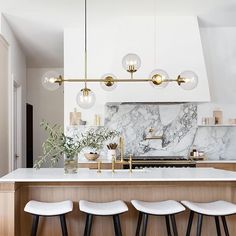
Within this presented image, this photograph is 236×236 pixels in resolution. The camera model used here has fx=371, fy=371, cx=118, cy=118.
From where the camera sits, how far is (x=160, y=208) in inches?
120

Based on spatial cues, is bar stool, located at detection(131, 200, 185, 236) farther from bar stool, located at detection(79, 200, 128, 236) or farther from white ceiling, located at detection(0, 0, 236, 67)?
white ceiling, located at detection(0, 0, 236, 67)

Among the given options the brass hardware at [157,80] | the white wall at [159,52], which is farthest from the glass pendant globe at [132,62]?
the white wall at [159,52]

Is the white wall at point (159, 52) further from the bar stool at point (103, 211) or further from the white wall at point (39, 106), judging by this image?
the white wall at point (39, 106)

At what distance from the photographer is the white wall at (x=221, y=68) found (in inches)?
229

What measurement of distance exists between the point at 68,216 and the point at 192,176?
3.93ft

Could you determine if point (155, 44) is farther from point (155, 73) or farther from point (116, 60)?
point (155, 73)

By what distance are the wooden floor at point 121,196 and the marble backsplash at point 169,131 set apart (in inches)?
90.0

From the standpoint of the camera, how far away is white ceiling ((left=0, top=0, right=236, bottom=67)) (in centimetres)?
468

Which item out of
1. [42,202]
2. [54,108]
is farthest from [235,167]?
[54,108]

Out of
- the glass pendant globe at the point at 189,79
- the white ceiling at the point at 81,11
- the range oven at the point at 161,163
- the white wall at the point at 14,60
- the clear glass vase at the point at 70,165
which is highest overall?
the white ceiling at the point at 81,11

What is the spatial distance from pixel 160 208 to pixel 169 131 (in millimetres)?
2871

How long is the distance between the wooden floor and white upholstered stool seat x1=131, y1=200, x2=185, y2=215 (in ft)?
1.00

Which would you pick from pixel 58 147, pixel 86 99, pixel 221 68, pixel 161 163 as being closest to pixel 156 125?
pixel 161 163

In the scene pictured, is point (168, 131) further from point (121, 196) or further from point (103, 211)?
point (103, 211)
